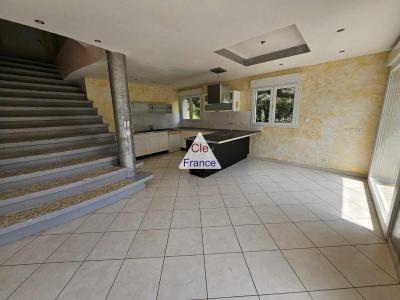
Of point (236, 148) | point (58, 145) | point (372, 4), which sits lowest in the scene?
point (236, 148)

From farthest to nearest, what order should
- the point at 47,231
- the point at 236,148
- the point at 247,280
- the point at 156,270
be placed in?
the point at 236,148
the point at 47,231
the point at 156,270
the point at 247,280

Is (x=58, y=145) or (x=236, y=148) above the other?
(x=58, y=145)

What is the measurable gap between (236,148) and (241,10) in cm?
322

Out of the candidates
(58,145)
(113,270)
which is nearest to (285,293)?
(113,270)

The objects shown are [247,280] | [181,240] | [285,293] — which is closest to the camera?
[285,293]

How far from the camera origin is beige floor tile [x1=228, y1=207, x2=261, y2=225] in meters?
2.14

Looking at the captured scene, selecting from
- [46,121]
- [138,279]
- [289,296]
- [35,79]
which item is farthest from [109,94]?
[289,296]

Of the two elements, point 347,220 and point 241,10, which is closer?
point 241,10

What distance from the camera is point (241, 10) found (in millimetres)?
1726

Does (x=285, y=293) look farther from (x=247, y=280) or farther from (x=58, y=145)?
(x=58, y=145)

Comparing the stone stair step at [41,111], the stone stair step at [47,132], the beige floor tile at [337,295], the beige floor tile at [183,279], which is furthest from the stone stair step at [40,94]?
the beige floor tile at [337,295]

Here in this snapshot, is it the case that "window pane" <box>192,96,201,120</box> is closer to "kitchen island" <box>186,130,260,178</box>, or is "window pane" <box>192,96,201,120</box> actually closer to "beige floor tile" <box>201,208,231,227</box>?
"kitchen island" <box>186,130,260,178</box>

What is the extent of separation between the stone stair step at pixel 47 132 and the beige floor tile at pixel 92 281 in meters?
2.82

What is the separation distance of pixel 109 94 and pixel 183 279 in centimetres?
504
